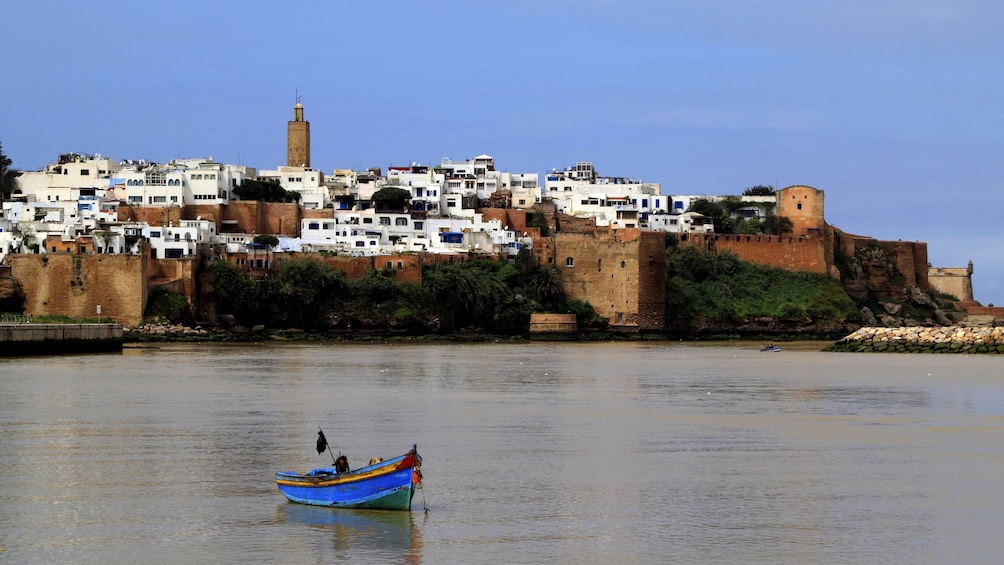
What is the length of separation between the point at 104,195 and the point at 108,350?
1874cm

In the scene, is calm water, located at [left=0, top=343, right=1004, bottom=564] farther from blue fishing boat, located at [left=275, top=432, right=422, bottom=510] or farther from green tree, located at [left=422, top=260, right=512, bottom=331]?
green tree, located at [left=422, top=260, right=512, bottom=331]

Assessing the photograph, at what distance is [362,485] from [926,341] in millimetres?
34630

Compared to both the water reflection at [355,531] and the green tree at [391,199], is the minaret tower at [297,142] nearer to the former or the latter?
the green tree at [391,199]

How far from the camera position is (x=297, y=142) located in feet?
229

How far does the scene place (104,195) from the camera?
190 feet

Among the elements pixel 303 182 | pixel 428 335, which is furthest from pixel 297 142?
pixel 428 335

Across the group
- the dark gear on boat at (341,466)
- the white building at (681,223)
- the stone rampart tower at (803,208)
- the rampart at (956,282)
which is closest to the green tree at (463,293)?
the white building at (681,223)

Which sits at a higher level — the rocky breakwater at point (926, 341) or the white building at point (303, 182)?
the white building at point (303, 182)

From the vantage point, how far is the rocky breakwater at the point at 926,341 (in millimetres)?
44000

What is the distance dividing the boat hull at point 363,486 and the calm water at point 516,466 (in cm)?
15

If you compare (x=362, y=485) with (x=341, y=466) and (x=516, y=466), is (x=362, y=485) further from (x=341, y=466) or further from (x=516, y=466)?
(x=516, y=466)

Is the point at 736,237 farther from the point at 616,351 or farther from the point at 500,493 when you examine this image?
the point at 500,493

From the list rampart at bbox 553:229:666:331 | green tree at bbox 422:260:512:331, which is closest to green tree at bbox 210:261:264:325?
green tree at bbox 422:260:512:331

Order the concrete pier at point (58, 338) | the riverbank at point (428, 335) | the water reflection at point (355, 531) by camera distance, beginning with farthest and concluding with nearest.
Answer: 1. the riverbank at point (428, 335)
2. the concrete pier at point (58, 338)
3. the water reflection at point (355, 531)
